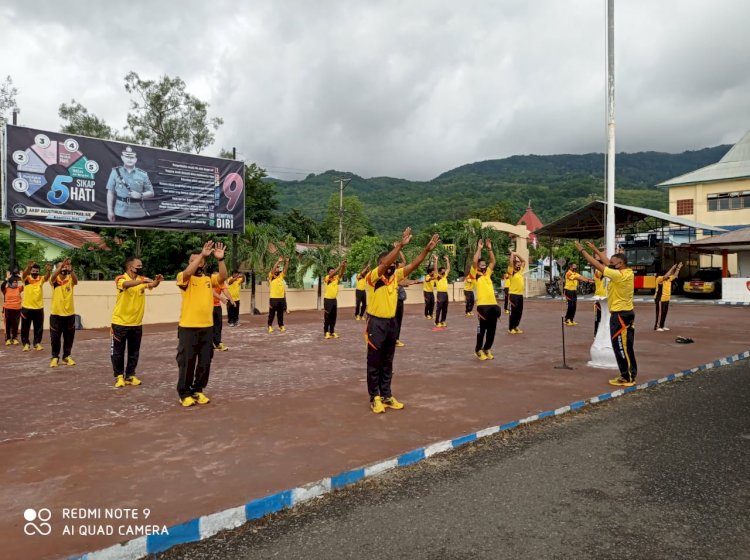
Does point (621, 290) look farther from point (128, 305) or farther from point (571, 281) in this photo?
point (571, 281)

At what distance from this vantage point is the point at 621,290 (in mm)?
7531

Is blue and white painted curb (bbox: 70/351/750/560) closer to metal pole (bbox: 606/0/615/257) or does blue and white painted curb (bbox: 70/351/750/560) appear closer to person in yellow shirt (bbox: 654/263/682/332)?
metal pole (bbox: 606/0/615/257)

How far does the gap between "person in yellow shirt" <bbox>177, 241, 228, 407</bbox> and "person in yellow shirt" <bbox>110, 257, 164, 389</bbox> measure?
1.04 meters

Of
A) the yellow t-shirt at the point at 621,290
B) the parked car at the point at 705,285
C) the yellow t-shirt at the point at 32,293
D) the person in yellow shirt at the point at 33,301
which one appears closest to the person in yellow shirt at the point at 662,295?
the yellow t-shirt at the point at 621,290

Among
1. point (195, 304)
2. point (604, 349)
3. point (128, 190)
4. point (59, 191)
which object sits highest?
point (128, 190)

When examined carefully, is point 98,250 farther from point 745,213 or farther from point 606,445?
point 745,213

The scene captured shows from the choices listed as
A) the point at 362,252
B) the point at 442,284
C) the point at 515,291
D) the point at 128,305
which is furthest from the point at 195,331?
the point at 362,252

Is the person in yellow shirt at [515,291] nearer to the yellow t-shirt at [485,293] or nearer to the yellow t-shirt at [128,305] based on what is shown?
the yellow t-shirt at [485,293]

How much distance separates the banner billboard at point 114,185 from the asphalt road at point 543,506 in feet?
44.6

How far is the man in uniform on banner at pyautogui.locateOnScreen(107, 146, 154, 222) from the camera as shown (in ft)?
49.9

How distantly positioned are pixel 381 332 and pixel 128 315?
12.3ft

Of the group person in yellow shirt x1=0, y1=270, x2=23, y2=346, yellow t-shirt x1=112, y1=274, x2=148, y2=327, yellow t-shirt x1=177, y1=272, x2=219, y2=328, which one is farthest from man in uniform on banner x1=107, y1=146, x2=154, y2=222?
yellow t-shirt x1=177, y1=272, x2=219, y2=328

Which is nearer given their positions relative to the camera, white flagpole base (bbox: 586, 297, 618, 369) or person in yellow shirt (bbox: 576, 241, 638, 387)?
person in yellow shirt (bbox: 576, 241, 638, 387)

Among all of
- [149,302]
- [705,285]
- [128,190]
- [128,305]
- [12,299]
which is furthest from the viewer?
[705,285]
